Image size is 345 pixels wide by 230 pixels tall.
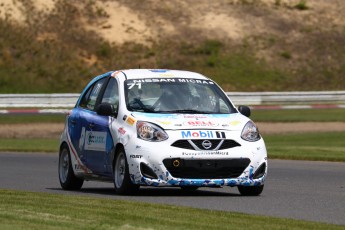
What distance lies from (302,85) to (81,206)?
46921 millimetres

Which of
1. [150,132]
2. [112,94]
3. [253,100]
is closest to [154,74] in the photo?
[112,94]

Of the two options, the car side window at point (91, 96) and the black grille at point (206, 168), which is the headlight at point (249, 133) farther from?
the car side window at point (91, 96)

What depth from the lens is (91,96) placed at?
49.4ft

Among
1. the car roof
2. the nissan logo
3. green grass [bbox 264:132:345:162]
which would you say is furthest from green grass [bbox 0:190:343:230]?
green grass [bbox 264:132:345:162]

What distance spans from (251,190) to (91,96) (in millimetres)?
2581

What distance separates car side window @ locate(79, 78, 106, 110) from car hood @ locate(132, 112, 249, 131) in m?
1.40

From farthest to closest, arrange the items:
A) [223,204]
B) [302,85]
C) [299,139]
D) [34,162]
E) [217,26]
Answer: [217,26] < [302,85] < [299,139] < [34,162] < [223,204]

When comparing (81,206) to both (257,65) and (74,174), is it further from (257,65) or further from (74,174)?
(257,65)

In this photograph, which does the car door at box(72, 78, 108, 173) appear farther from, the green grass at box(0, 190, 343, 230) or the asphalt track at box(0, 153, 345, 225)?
the green grass at box(0, 190, 343, 230)

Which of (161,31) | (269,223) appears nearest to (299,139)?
(269,223)

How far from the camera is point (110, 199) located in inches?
492

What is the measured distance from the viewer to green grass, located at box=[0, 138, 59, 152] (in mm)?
27641

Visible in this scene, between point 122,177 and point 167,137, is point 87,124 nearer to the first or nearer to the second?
point 122,177

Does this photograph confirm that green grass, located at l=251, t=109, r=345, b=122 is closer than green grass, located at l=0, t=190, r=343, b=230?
No
